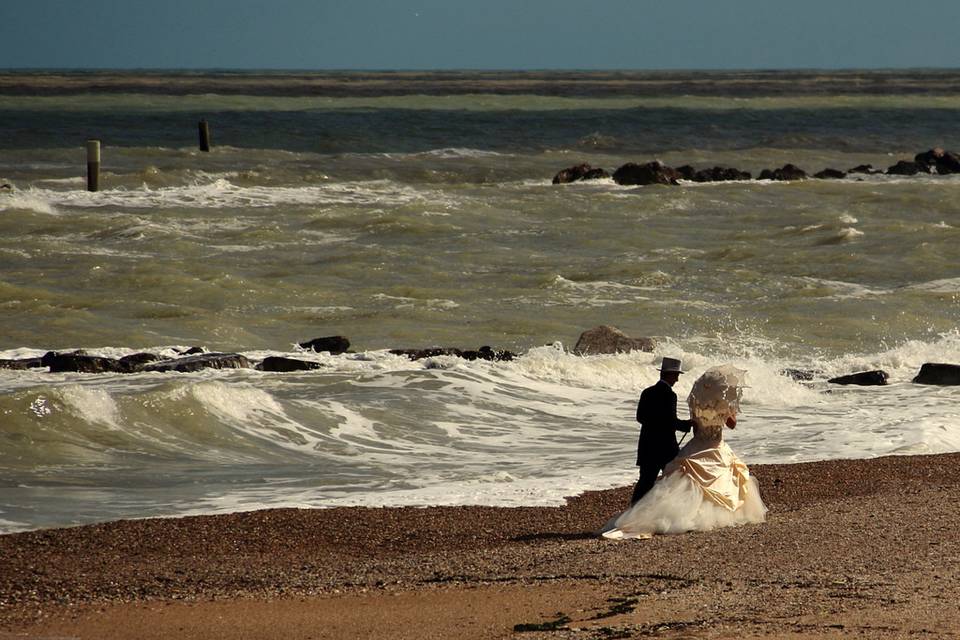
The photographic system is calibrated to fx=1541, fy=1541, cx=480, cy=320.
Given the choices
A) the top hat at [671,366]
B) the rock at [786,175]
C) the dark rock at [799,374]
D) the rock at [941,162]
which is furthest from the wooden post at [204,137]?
the top hat at [671,366]

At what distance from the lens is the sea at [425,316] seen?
12.6 meters

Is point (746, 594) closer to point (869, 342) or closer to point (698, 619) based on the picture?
point (698, 619)

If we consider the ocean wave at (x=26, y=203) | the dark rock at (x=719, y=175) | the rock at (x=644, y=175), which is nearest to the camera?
the ocean wave at (x=26, y=203)

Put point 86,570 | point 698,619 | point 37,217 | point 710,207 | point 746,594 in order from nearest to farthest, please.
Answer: point 698,619
point 746,594
point 86,570
point 37,217
point 710,207

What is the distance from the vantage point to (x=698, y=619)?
6945 millimetres

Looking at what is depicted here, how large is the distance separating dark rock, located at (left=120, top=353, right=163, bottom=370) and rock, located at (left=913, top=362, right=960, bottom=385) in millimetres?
8274

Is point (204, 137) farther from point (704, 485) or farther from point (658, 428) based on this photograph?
point (704, 485)

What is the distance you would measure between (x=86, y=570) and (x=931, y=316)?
1507cm

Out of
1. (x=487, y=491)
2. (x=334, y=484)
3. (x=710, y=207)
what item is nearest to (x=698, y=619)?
(x=487, y=491)

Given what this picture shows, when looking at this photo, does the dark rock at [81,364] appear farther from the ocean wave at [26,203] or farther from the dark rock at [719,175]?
the dark rock at [719,175]

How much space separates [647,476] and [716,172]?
35440 millimetres

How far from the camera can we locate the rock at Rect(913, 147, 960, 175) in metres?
47.6

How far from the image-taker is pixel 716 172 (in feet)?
145

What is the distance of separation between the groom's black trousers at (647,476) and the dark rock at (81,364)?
799 centimetres
